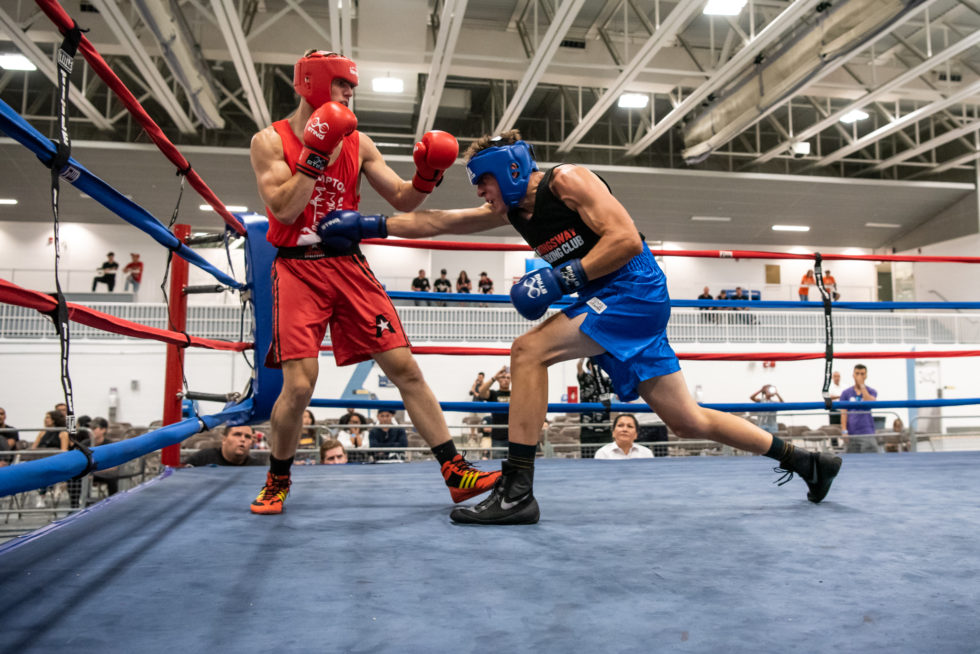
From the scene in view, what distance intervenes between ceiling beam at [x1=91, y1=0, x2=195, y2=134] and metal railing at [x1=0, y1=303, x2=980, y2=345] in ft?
9.75

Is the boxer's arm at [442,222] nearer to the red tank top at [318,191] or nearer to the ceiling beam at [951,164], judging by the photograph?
the red tank top at [318,191]

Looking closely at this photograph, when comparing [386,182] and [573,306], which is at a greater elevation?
[386,182]

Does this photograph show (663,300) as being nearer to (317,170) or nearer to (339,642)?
(317,170)

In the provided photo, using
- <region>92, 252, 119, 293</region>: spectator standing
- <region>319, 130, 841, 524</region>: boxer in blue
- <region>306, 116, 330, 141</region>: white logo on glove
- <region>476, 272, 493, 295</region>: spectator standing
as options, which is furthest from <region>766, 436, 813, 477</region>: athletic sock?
<region>92, 252, 119, 293</region>: spectator standing

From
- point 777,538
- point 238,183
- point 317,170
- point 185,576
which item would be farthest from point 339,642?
point 238,183

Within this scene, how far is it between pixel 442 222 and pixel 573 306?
0.46m

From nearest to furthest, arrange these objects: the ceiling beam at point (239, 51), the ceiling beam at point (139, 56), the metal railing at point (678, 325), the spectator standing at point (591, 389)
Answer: the spectator standing at point (591, 389), the ceiling beam at point (239, 51), the ceiling beam at point (139, 56), the metal railing at point (678, 325)

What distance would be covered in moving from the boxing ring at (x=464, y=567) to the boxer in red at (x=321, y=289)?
0.19 metres

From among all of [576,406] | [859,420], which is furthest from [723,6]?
[576,406]

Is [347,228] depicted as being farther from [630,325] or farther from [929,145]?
[929,145]

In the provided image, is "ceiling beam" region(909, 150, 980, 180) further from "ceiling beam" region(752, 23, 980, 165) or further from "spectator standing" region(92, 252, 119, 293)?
"spectator standing" region(92, 252, 119, 293)

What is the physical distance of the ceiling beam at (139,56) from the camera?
23.1 ft

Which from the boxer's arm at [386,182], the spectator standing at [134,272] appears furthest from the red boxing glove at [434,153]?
the spectator standing at [134,272]

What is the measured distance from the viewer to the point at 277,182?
1.78 metres
